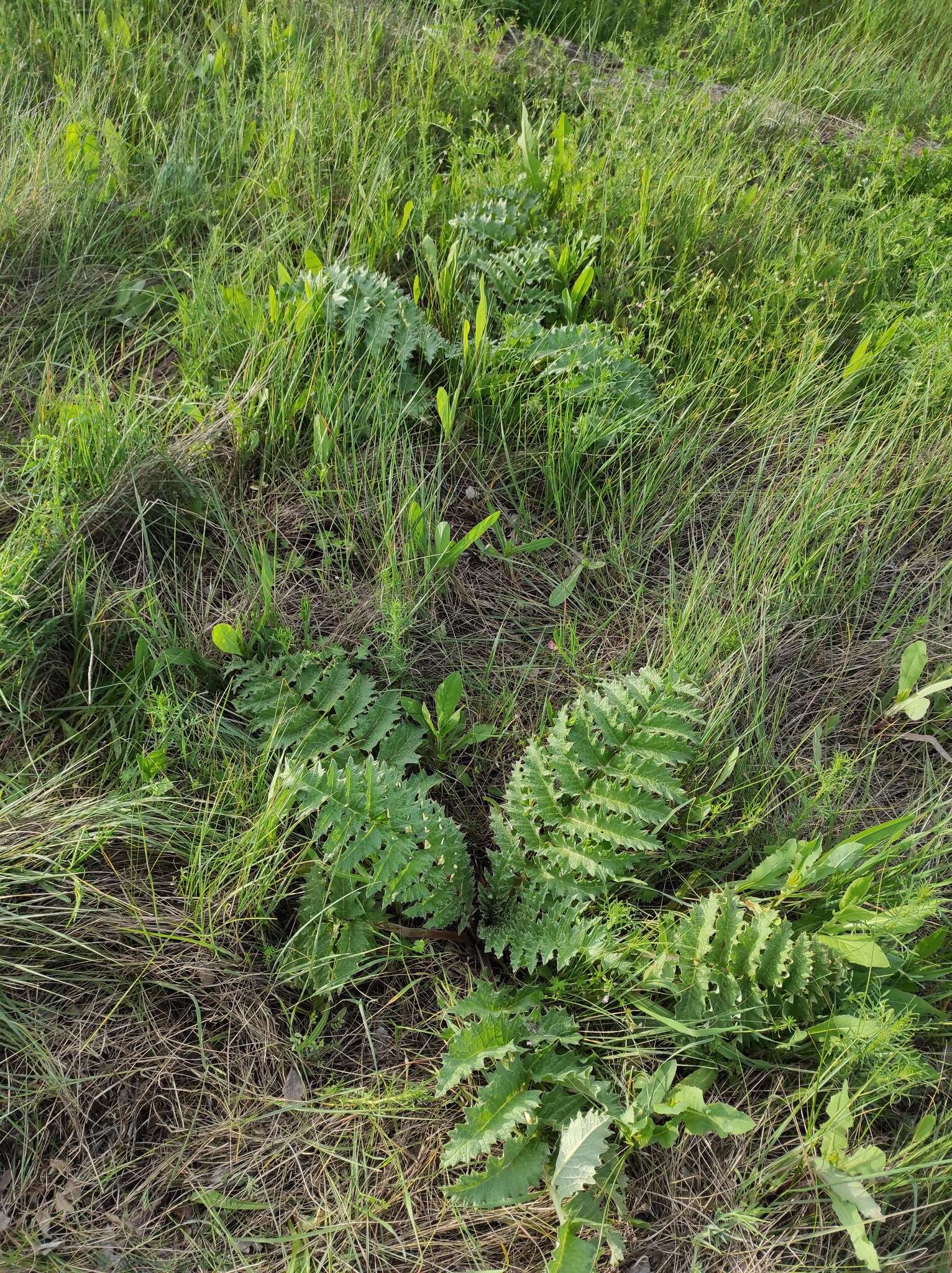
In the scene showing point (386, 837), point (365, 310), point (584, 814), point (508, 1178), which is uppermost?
point (365, 310)

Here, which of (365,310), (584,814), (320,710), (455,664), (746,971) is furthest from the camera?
(365,310)

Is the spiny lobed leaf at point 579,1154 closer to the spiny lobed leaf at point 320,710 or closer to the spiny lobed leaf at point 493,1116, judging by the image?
the spiny lobed leaf at point 493,1116

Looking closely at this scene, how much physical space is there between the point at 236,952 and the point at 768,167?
3114mm

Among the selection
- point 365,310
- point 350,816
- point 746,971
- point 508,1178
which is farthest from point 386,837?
point 365,310

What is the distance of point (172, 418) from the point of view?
94.3 inches

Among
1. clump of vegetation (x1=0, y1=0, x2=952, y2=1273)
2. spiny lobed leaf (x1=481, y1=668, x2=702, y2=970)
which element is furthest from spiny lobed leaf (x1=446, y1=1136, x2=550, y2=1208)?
spiny lobed leaf (x1=481, y1=668, x2=702, y2=970)

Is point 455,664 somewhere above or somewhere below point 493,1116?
above

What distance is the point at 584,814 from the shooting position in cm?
188

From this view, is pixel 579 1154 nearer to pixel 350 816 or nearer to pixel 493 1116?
pixel 493 1116

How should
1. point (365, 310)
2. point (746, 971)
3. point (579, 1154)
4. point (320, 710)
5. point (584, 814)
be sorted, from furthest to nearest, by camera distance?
point (365, 310) < point (320, 710) < point (584, 814) < point (746, 971) < point (579, 1154)

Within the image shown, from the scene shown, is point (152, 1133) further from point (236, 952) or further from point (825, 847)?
point (825, 847)

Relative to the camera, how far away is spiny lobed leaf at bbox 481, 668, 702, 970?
71.3 inches

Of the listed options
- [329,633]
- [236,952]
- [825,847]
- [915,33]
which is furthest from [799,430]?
[915,33]

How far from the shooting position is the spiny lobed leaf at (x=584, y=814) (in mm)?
1812
